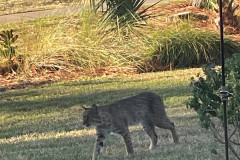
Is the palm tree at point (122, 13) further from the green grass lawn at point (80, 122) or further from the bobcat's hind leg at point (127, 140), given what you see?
the bobcat's hind leg at point (127, 140)

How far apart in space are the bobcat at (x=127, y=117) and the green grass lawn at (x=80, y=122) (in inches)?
8.5

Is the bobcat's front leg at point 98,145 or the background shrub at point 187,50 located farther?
the background shrub at point 187,50

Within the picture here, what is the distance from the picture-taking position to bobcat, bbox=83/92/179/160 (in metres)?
6.44

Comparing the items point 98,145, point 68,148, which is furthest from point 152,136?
point 68,148

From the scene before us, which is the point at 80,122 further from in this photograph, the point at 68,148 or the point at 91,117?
the point at 91,117

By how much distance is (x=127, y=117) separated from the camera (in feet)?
22.2

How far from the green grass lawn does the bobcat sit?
0.71ft

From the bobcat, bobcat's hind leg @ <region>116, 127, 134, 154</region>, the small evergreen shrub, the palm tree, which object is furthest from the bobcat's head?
the palm tree

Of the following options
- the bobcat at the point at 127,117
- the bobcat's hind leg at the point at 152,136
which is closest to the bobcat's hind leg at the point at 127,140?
the bobcat at the point at 127,117

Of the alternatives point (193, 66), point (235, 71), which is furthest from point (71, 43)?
point (235, 71)

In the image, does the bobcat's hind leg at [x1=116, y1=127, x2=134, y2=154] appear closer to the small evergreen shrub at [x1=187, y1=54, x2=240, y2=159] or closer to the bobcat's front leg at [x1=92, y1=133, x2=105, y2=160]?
the bobcat's front leg at [x1=92, y1=133, x2=105, y2=160]

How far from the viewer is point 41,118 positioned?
9453mm

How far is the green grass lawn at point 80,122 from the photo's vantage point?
21.8 ft

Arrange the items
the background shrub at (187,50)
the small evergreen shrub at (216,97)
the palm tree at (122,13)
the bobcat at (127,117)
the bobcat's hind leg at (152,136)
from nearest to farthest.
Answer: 1. the small evergreen shrub at (216,97)
2. the bobcat at (127,117)
3. the bobcat's hind leg at (152,136)
4. the palm tree at (122,13)
5. the background shrub at (187,50)
